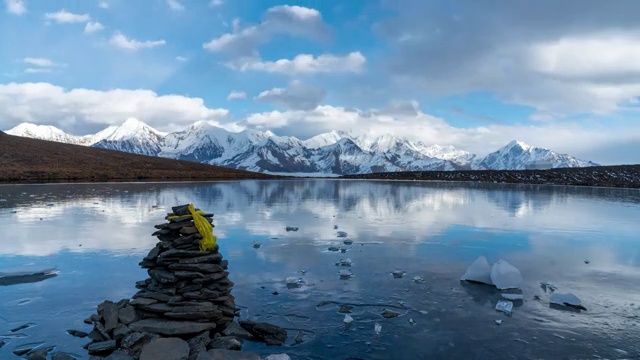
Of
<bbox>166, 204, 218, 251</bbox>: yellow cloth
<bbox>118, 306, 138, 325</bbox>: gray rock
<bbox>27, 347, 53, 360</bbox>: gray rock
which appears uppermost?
<bbox>166, 204, 218, 251</bbox>: yellow cloth

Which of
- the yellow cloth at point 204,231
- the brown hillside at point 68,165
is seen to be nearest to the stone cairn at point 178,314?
the yellow cloth at point 204,231

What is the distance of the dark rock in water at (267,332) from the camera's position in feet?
29.0

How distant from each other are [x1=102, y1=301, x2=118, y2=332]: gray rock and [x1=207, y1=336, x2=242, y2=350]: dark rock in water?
2254mm

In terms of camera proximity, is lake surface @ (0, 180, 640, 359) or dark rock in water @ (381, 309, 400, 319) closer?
lake surface @ (0, 180, 640, 359)

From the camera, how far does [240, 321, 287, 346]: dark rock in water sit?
29.0 ft

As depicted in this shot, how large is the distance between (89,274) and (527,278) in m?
14.1

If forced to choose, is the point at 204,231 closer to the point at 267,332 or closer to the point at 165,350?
the point at 267,332

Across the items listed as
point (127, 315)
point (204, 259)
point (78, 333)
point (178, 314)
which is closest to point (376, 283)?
point (204, 259)

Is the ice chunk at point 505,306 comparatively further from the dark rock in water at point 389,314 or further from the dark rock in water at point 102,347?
the dark rock in water at point 102,347

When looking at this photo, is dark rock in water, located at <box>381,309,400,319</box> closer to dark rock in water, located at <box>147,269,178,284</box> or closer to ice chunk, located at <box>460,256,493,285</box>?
ice chunk, located at <box>460,256,493,285</box>

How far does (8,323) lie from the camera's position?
944 centimetres

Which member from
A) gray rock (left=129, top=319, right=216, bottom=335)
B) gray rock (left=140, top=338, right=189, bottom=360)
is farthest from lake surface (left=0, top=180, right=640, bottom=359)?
gray rock (left=140, top=338, right=189, bottom=360)

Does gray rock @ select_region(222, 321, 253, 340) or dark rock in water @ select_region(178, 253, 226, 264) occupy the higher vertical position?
dark rock in water @ select_region(178, 253, 226, 264)

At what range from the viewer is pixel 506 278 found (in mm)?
12734
